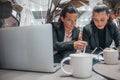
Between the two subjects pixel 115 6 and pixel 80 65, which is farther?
pixel 115 6

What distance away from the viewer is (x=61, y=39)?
1326mm

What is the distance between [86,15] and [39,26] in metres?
1.14

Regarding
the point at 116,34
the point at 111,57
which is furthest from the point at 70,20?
the point at 111,57

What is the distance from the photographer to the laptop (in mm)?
689

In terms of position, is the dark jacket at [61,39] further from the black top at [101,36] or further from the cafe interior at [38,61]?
the cafe interior at [38,61]

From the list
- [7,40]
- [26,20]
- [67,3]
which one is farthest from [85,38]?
[7,40]

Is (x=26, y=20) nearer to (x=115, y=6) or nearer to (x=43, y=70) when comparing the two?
(x=115, y=6)

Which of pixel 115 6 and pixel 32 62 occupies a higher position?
pixel 115 6

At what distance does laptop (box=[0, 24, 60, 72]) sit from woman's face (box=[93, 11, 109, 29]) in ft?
2.30

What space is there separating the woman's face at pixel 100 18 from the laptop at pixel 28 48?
0.70m

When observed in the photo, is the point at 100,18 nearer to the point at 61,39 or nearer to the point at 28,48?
the point at 61,39

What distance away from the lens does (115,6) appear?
1550 mm

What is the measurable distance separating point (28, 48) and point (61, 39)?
60 cm

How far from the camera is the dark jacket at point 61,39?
1263 millimetres
